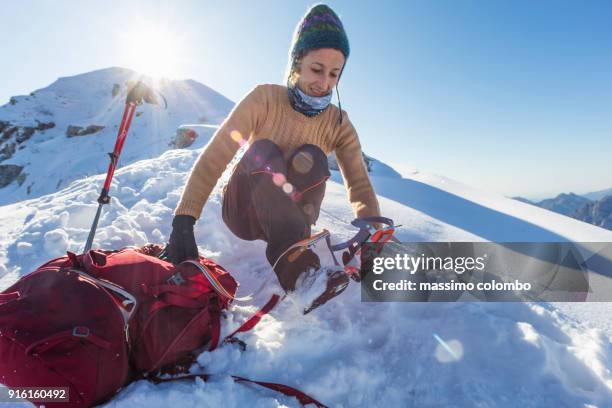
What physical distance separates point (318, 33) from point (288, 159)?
860mm

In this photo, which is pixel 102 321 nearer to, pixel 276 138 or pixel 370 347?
pixel 370 347

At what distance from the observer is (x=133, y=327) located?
4.34ft

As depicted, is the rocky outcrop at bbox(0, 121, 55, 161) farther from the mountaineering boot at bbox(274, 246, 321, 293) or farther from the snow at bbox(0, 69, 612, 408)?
the mountaineering boot at bbox(274, 246, 321, 293)

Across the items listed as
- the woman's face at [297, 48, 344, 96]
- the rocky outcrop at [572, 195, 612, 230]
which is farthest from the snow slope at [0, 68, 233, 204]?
the rocky outcrop at [572, 195, 612, 230]

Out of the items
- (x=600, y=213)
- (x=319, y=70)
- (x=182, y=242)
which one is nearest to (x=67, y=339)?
(x=182, y=242)

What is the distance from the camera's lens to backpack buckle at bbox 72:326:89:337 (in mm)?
1103

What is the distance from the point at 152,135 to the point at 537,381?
71.6 ft

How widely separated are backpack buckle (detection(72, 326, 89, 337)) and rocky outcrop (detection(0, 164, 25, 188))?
24766mm

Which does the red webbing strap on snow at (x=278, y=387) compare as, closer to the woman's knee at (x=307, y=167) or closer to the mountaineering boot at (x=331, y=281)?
the mountaineering boot at (x=331, y=281)

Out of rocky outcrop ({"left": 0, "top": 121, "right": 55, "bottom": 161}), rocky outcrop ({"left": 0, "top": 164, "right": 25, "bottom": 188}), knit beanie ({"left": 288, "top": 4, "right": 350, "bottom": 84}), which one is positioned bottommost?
rocky outcrop ({"left": 0, "top": 164, "right": 25, "bottom": 188})

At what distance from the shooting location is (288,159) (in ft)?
7.38

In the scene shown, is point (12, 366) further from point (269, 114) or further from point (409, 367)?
point (269, 114)

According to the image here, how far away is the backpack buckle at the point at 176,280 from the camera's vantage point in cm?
142

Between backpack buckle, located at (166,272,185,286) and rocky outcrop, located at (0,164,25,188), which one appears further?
rocky outcrop, located at (0,164,25,188)
